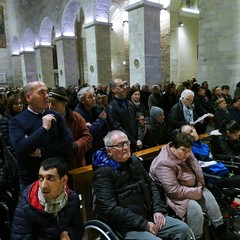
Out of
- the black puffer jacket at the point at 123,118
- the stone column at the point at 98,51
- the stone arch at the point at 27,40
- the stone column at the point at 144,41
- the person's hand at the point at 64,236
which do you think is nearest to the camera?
the person's hand at the point at 64,236

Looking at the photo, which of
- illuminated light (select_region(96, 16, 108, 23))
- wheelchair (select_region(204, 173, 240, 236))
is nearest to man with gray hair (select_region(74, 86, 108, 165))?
wheelchair (select_region(204, 173, 240, 236))

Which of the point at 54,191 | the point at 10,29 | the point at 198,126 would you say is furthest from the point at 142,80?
the point at 10,29

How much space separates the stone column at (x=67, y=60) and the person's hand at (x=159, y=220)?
13506 millimetres

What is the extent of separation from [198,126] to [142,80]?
5.27m

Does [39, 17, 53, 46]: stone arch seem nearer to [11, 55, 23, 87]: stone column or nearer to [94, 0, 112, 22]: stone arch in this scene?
[94, 0, 112, 22]: stone arch

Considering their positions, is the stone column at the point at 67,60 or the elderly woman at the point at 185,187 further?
the stone column at the point at 67,60

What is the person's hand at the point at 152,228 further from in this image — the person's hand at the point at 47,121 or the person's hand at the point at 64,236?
the person's hand at the point at 47,121

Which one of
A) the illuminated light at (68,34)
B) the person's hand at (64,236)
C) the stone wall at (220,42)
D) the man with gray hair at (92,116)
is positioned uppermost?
the illuminated light at (68,34)

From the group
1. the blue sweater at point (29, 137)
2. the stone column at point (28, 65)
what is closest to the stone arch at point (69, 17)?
the stone column at point (28, 65)

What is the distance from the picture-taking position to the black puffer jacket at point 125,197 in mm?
2139

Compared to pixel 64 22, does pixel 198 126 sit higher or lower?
lower

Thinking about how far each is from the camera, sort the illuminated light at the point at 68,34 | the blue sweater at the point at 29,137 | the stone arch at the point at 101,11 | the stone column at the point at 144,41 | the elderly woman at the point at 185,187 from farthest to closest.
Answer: the illuminated light at the point at 68,34
the stone arch at the point at 101,11
the stone column at the point at 144,41
the elderly woman at the point at 185,187
the blue sweater at the point at 29,137

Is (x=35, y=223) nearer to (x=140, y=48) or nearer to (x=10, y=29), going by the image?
(x=140, y=48)

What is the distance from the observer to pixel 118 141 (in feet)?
7.50
